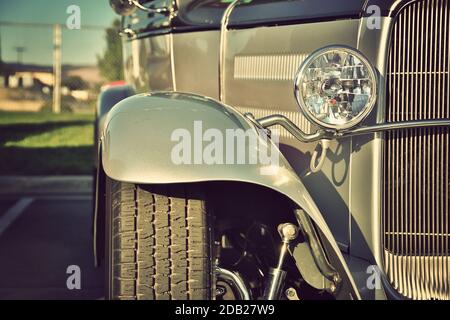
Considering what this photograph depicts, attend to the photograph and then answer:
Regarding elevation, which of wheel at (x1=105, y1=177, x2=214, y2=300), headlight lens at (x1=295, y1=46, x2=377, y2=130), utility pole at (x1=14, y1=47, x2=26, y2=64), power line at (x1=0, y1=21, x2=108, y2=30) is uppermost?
power line at (x1=0, y1=21, x2=108, y2=30)

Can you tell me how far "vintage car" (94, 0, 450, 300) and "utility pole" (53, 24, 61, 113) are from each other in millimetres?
10809

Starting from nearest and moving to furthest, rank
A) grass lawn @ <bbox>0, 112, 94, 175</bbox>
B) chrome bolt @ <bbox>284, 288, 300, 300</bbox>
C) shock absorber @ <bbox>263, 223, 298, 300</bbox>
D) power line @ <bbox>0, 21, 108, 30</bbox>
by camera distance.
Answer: shock absorber @ <bbox>263, 223, 298, 300</bbox>, chrome bolt @ <bbox>284, 288, 300, 300</bbox>, grass lawn @ <bbox>0, 112, 94, 175</bbox>, power line @ <bbox>0, 21, 108, 30</bbox>

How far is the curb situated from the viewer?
24.9 feet

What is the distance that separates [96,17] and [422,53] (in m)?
11.5

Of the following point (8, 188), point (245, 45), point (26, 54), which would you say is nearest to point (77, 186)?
point (8, 188)

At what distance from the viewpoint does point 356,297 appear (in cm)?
264

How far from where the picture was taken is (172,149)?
247cm

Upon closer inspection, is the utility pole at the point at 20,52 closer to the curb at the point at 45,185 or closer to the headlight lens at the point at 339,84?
the curb at the point at 45,185

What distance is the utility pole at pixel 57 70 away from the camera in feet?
44.9

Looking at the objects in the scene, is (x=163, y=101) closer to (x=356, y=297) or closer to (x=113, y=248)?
(x=113, y=248)

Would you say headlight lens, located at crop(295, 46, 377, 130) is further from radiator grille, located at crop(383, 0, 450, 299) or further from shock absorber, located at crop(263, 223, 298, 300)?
shock absorber, located at crop(263, 223, 298, 300)

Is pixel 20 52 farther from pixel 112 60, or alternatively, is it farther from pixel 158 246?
pixel 158 246

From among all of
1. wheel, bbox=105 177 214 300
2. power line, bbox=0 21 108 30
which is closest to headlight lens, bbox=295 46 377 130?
wheel, bbox=105 177 214 300

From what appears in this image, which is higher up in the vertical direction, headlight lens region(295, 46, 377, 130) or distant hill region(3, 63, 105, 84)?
distant hill region(3, 63, 105, 84)
